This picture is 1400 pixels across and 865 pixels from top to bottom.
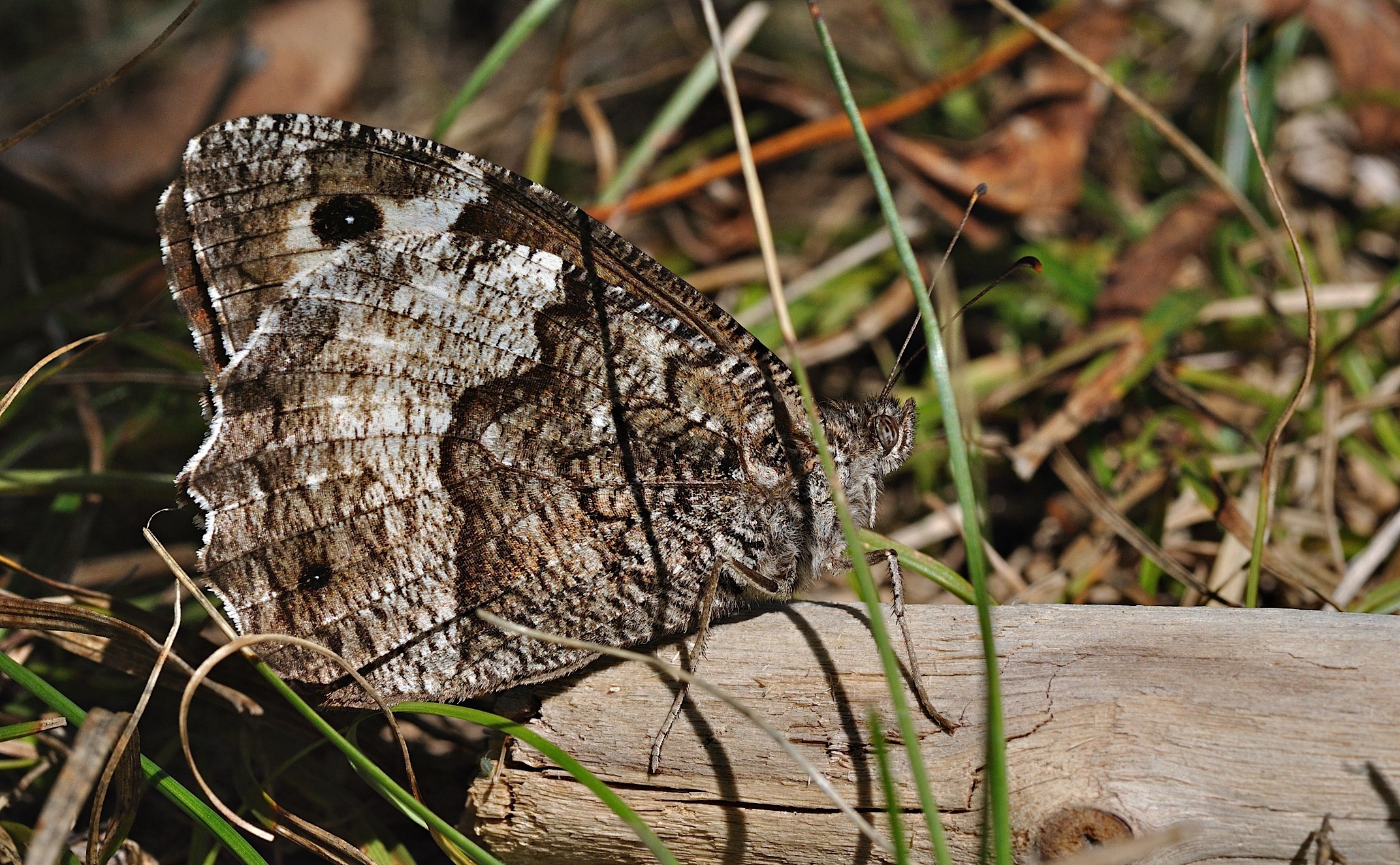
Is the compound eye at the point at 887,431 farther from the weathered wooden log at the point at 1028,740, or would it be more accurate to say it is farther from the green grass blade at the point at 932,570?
the weathered wooden log at the point at 1028,740

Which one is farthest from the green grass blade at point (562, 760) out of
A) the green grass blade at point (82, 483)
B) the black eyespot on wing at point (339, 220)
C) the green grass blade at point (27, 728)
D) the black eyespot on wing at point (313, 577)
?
the green grass blade at point (82, 483)

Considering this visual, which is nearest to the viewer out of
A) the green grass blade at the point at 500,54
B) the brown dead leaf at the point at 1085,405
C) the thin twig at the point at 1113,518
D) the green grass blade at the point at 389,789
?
the green grass blade at the point at 389,789

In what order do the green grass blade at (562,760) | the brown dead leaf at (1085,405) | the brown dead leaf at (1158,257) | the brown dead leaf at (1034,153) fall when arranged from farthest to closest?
1. the brown dead leaf at (1034,153)
2. the brown dead leaf at (1158,257)
3. the brown dead leaf at (1085,405)
4. the green grass blade at (562,760)

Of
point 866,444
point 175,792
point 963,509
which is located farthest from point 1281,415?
point 175,792

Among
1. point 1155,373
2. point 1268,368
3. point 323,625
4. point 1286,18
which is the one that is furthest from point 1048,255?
point 323,625

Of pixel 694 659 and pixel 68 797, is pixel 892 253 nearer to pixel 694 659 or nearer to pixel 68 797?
pixel 694 659

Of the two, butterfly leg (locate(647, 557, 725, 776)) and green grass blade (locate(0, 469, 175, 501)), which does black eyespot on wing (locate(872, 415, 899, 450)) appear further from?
green grass blade (locate(0, 469, 175, 501))
